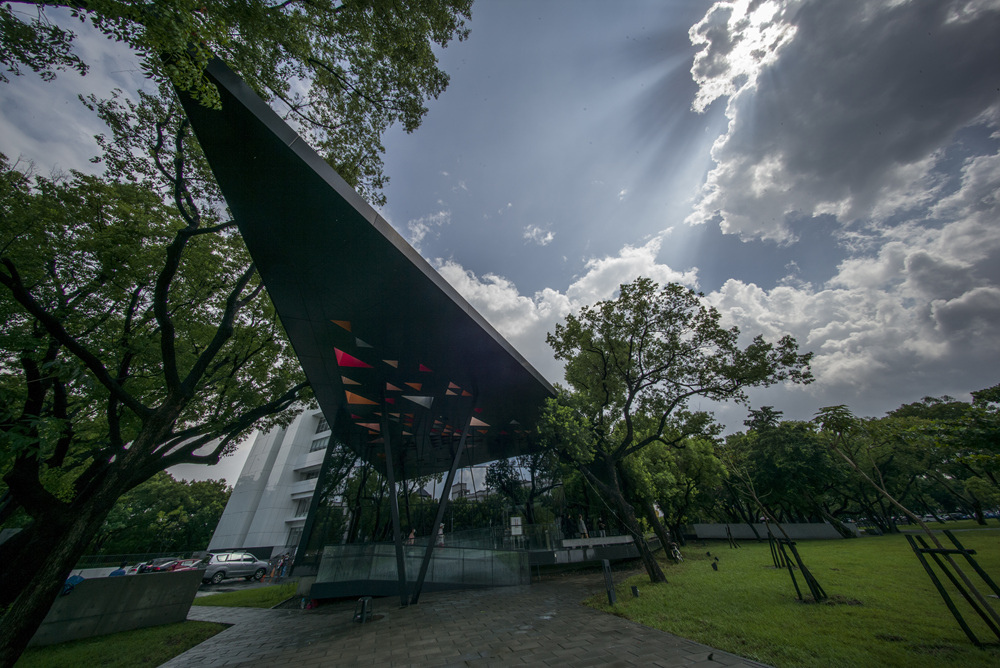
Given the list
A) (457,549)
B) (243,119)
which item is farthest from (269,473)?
(243,119)

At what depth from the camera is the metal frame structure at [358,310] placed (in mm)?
5250

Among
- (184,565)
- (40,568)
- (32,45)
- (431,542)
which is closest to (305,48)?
(32,45)

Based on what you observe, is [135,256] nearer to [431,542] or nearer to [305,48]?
[305,48]

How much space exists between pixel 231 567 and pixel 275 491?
19.1 meters

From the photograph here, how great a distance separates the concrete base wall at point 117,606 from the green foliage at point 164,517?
88.7 feet

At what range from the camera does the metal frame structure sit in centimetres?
525

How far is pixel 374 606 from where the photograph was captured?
36.3 ft

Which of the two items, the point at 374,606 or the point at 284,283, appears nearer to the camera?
the point at 284,283

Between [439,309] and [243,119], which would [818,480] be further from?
[243,119]

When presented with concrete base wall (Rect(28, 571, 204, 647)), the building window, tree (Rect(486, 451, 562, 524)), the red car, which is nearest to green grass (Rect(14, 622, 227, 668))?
concrete base wall (Rect(28, 571, 204, 647))

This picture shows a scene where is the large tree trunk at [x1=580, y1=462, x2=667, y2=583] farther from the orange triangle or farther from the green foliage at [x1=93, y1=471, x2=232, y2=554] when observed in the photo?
the green foliage at [x1=93, y1=471, x2=232, y2=554]

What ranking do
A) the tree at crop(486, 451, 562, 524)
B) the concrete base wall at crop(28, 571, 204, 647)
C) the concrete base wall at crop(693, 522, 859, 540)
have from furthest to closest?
the concrete base wall at crop(693, 522, 859, 540)
the tree at crop(486, 451, 562, 524)
the concrete base wall at crop(28, 571, 204, 647)

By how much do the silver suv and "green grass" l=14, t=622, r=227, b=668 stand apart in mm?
15339

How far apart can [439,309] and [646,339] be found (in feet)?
27.0
